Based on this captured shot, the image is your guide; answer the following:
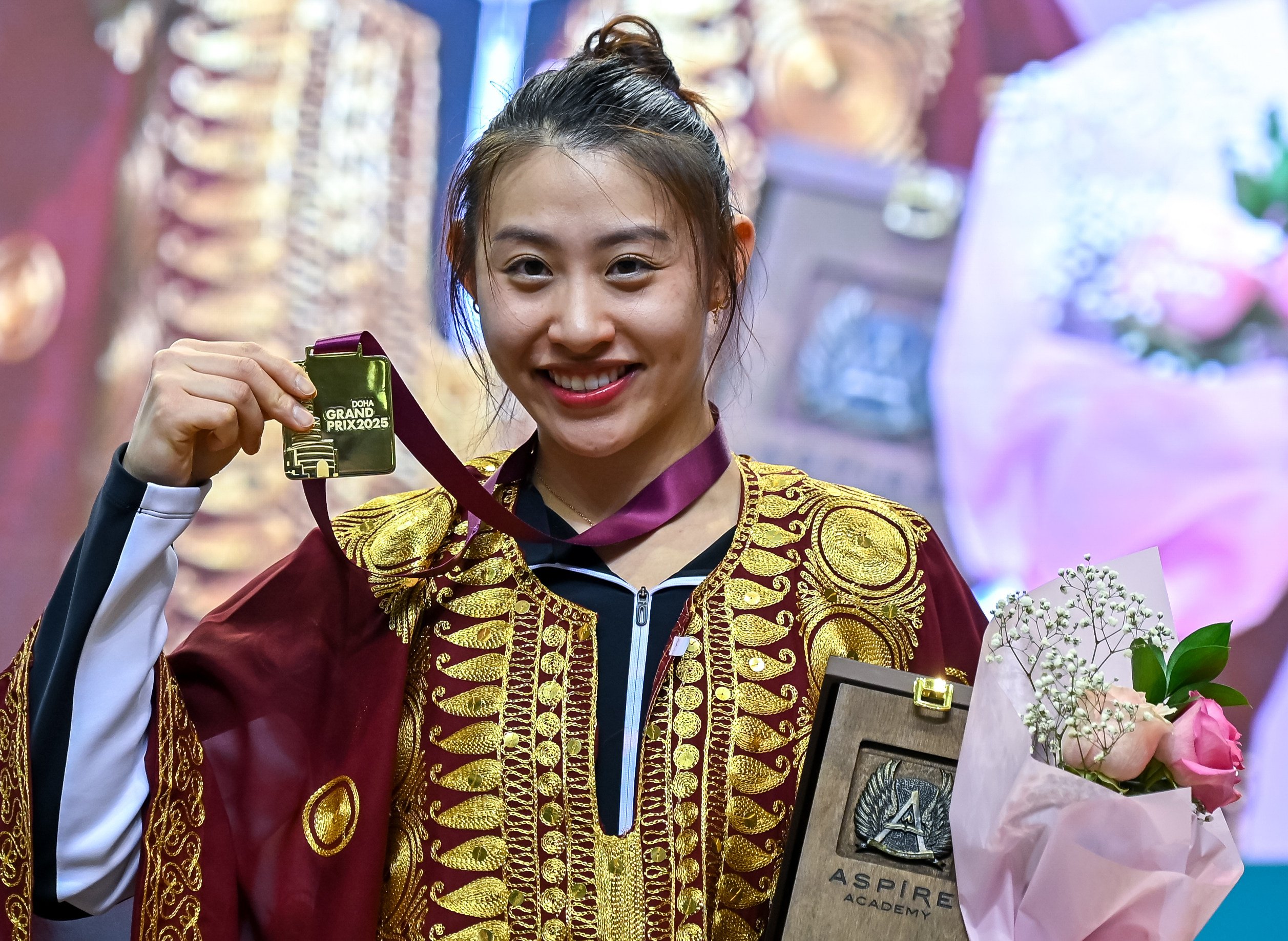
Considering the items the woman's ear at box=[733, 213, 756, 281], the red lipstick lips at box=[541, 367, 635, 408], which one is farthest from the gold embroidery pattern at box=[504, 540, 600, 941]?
the woman's ear at box=[733, 213, 756, 281]

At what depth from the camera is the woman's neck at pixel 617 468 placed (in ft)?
4.64

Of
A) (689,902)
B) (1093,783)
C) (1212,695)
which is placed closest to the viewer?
(1093,783)

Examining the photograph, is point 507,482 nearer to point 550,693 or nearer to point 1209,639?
point 550,693

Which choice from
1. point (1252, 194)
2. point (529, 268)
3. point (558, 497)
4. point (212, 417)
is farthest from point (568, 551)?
point (1252, 194)

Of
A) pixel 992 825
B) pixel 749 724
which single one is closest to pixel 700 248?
pixel 749 724

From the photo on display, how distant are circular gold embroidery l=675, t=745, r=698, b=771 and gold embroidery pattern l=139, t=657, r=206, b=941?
0.42 metres

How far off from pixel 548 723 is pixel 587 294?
40 cm

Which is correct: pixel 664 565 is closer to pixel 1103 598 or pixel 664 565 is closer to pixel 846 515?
pixel 846 515

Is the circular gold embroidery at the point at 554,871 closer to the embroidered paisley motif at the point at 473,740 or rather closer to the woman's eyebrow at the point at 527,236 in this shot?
the embroidered paisley motif at the point at 473,740

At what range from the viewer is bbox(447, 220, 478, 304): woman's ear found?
136 centimetres

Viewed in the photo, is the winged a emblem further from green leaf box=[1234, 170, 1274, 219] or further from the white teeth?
green leaf box=[1234, 170, 1274, 219]

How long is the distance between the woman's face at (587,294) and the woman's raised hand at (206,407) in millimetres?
219

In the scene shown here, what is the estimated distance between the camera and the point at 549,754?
1.25 meters

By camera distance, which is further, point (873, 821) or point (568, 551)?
point (568, 551)
